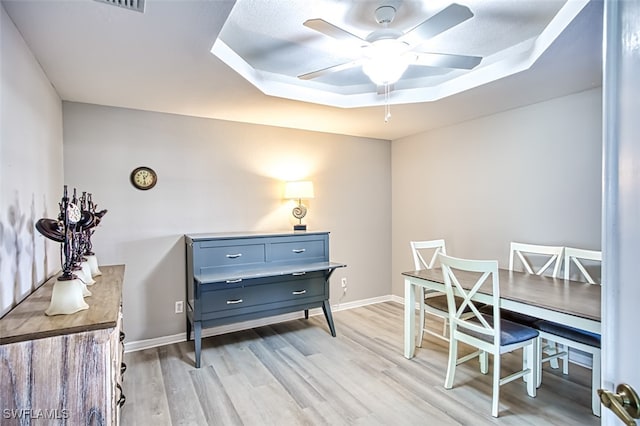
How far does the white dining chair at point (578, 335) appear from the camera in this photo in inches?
83.3

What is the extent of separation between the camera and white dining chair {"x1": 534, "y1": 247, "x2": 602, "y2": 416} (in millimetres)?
2115

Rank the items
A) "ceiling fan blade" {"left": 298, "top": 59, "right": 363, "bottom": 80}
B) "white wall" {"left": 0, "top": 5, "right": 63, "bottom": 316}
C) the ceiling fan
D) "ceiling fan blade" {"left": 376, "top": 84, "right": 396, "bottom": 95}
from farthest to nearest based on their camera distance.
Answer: "ceiling fan blade" {"left": 376, "top": 84, "right": 396, "bottom": 95}
"ceiling fan blade" {"left": 298, "top": 59, "right": 363, "bottom": 80}
the ceiling fan
"white wall" {"left": 0, "top": 5, "right": 63, "bottom": 316}

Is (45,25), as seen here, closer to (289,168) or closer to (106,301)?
(106,301)

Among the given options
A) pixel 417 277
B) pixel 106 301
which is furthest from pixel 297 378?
pixel 106 301

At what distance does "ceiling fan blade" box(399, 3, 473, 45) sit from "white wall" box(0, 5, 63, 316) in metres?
1.96

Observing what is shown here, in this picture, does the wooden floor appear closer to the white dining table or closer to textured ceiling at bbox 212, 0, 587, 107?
the white dining table

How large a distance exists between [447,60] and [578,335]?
1.95 m

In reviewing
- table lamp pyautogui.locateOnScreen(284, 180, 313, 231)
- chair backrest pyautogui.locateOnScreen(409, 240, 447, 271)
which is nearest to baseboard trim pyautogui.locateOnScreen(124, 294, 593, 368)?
table lamp pyautogui.locateOnScreen(284, 180, 313, 231)

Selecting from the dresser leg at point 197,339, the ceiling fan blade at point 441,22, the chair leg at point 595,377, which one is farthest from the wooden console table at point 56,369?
the chair leg at point 595,377

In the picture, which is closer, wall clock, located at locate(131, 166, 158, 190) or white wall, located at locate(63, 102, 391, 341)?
white wall, located at locate(63, 102, 391, 341)

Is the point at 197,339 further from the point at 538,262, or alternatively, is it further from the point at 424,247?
the point at 538,262

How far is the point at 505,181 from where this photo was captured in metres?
3.45

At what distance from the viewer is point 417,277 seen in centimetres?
290

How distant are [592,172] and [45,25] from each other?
12.7ft
